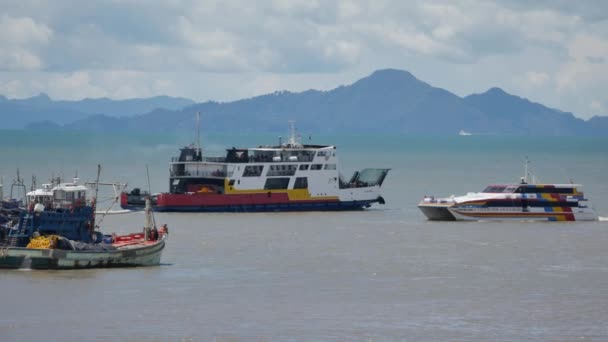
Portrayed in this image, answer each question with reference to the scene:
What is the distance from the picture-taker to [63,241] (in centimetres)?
4441

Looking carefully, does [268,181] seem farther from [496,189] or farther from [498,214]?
→ [498,214]

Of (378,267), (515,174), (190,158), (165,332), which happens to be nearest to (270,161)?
(190,158)

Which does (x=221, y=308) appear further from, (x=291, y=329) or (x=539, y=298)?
(x=539, y=298)

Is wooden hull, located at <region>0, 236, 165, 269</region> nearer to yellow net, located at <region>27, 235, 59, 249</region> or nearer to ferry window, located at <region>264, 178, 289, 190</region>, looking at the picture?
yellow net, located at <region>27, 235, 59, 249</region>

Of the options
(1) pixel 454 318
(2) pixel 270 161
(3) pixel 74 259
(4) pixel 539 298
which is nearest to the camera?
(1) pixel 454 318

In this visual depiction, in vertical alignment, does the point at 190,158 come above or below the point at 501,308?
above

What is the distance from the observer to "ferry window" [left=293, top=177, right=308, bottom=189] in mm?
75750

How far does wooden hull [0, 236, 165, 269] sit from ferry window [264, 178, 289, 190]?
29.1 meters

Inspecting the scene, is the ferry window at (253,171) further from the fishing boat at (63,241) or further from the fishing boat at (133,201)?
the fishing boat at (63,241)

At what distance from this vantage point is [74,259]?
44562 millimetres

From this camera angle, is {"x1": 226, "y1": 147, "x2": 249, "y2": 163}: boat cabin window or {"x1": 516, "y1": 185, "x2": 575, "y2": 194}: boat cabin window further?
{"x1": 226, "y1": 147, "x2": 249, "y2": 163}: boat cabin window

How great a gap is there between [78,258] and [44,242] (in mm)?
1241

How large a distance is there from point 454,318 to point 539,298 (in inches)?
190

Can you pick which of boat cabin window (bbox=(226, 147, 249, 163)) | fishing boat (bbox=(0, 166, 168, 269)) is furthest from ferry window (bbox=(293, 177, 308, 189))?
fishing boat (bbox=(0, 166, 168, 269))
